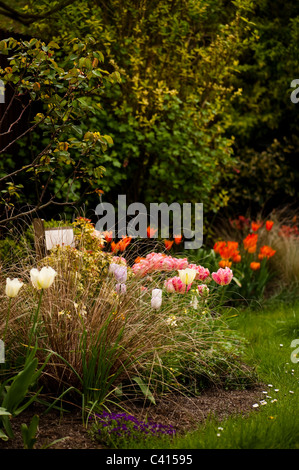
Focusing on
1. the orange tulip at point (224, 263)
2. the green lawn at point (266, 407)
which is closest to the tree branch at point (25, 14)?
the orange tulip at point (224, 263)

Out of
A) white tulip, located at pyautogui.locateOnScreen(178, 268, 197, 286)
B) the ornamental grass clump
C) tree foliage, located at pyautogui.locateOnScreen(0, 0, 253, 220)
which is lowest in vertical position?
the ornamental grass clump

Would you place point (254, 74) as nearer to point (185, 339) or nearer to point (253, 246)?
point (253, 246)

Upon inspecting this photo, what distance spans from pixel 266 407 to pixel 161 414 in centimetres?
62

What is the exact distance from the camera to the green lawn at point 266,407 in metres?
2.74

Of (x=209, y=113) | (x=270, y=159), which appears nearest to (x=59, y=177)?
(x=209, y=113)

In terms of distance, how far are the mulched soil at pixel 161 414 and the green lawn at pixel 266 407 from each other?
0.31 feet

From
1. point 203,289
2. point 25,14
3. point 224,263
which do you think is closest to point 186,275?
point 203,289

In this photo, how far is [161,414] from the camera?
10.3 ft

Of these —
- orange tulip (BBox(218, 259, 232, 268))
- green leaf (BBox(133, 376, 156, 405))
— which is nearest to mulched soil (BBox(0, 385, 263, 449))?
green leaf (BBox(133, 376, 156, 405))

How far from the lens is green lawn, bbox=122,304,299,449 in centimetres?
274

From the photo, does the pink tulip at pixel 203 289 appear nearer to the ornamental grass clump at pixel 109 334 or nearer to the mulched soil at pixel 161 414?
the ornamental grass clump at pixel 109 334

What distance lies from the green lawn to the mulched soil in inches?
3.8

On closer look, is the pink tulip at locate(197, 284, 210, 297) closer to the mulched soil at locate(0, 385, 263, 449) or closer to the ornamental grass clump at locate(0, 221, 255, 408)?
the ornamental grass clump at locate(0, 221, 255, 408)

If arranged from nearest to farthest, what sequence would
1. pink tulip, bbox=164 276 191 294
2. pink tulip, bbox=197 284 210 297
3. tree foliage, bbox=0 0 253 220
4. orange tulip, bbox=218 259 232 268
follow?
1. pink tulip, bbox=164 276 191 294
2. pink tulip, bbox=197 284 210 297
3. orange tulip, bbox=218 259 232 268
4. tree foliage, bbox=0 0 253 220
